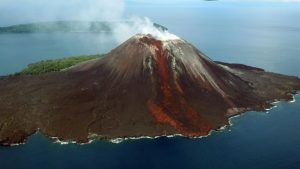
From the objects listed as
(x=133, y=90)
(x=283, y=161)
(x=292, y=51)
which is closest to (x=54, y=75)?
(x=133, y=90)

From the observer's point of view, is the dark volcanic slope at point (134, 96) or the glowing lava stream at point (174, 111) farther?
the dark volcanic slope at point (134, 96)

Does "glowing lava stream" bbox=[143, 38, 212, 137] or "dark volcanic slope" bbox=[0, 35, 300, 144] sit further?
"dark volcanic slope" bbox=[0, 35, 300, 144]

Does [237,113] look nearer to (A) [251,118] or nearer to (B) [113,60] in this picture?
(A) [251,118]

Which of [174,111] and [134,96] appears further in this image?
[134,96]

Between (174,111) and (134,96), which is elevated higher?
(134,96)
